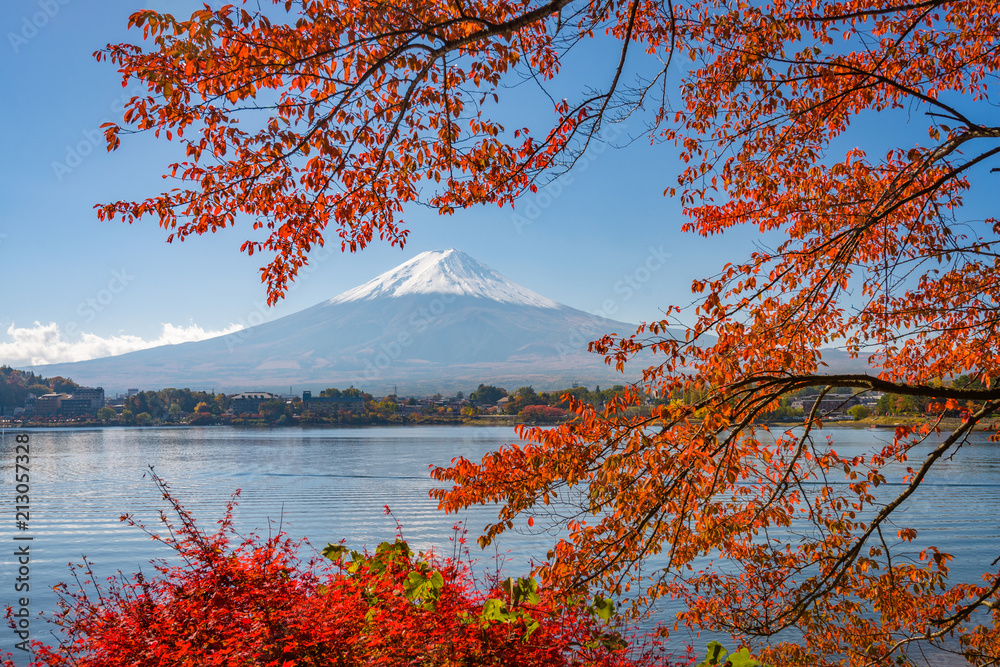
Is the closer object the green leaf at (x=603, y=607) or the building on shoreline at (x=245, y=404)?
the green leaf at (x=603, y=607)

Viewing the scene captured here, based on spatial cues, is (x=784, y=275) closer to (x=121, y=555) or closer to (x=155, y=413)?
(x=121, y=555)

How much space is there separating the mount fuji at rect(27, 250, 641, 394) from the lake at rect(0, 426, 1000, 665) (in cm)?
9545

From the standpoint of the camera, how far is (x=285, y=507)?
62.6 feet

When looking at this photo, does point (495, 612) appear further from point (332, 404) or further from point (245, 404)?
point (245, 404)

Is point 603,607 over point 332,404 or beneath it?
over

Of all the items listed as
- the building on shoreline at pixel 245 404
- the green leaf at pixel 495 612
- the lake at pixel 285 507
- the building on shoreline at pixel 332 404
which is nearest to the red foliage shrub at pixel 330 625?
the green leaf at pixel 495 612

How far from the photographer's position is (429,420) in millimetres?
76375

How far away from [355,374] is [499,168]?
511 feet

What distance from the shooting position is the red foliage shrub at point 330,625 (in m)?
3.40

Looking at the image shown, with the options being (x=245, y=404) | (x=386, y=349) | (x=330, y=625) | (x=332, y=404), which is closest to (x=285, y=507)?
(x=330, y=625)

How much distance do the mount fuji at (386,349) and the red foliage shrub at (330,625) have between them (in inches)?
4850

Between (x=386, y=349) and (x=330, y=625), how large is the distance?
160161 mm

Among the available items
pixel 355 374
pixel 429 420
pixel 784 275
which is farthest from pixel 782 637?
pixel 355 374

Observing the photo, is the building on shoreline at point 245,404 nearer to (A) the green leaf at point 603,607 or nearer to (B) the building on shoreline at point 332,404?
(B) the building on shoreline at point 332,404
